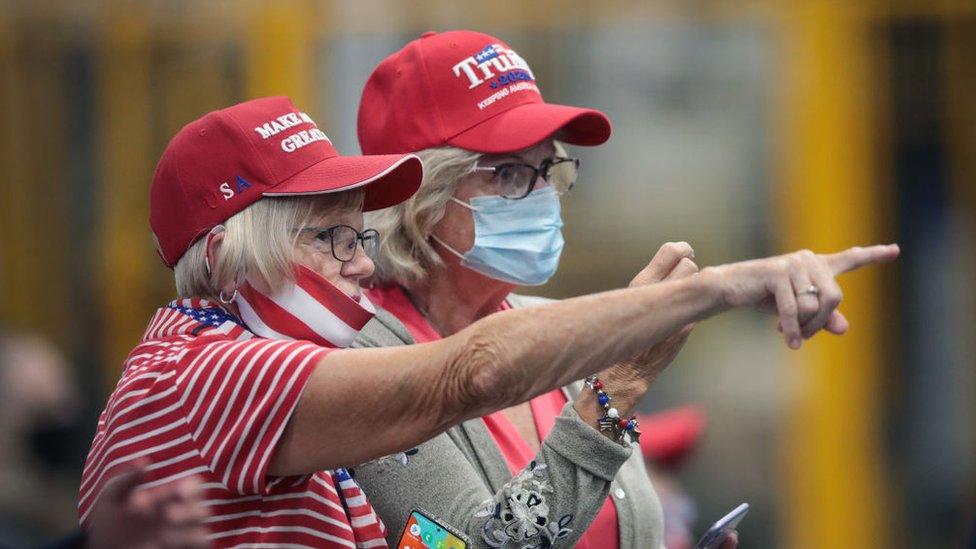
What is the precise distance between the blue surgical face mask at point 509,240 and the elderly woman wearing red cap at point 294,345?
1.82 ft

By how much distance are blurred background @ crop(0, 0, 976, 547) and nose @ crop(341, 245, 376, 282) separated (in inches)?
184

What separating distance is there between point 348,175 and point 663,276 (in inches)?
23.3

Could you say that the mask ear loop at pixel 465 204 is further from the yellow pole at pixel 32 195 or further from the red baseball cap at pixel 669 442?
the yellow pole at pixel 32 195

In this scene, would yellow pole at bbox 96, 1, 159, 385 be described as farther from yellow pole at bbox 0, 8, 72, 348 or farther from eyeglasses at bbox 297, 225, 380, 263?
eyeglasses at bbox 297, 225, 380, 263

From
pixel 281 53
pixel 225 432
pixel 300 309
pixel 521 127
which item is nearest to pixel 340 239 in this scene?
pixel 300 309

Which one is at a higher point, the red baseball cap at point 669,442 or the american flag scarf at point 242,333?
the american flag scarf at point 242,333

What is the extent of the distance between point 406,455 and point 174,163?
0.68 meters

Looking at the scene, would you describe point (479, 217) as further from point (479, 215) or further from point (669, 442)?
point (669, 442)

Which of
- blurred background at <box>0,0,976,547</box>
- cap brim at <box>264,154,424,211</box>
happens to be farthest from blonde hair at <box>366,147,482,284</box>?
blurred background at <box>0,0,976,547</box>

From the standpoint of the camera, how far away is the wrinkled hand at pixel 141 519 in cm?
206

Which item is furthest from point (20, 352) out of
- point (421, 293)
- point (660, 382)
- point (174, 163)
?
point (660, 382)

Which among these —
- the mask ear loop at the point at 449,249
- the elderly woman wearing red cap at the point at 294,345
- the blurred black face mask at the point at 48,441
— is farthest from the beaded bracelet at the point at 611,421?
the blurred black face mask at the point at 48,441

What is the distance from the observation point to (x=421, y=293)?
3.40m

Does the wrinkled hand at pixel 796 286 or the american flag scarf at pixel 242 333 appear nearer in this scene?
the wrinkled hand at pixel 796 286
